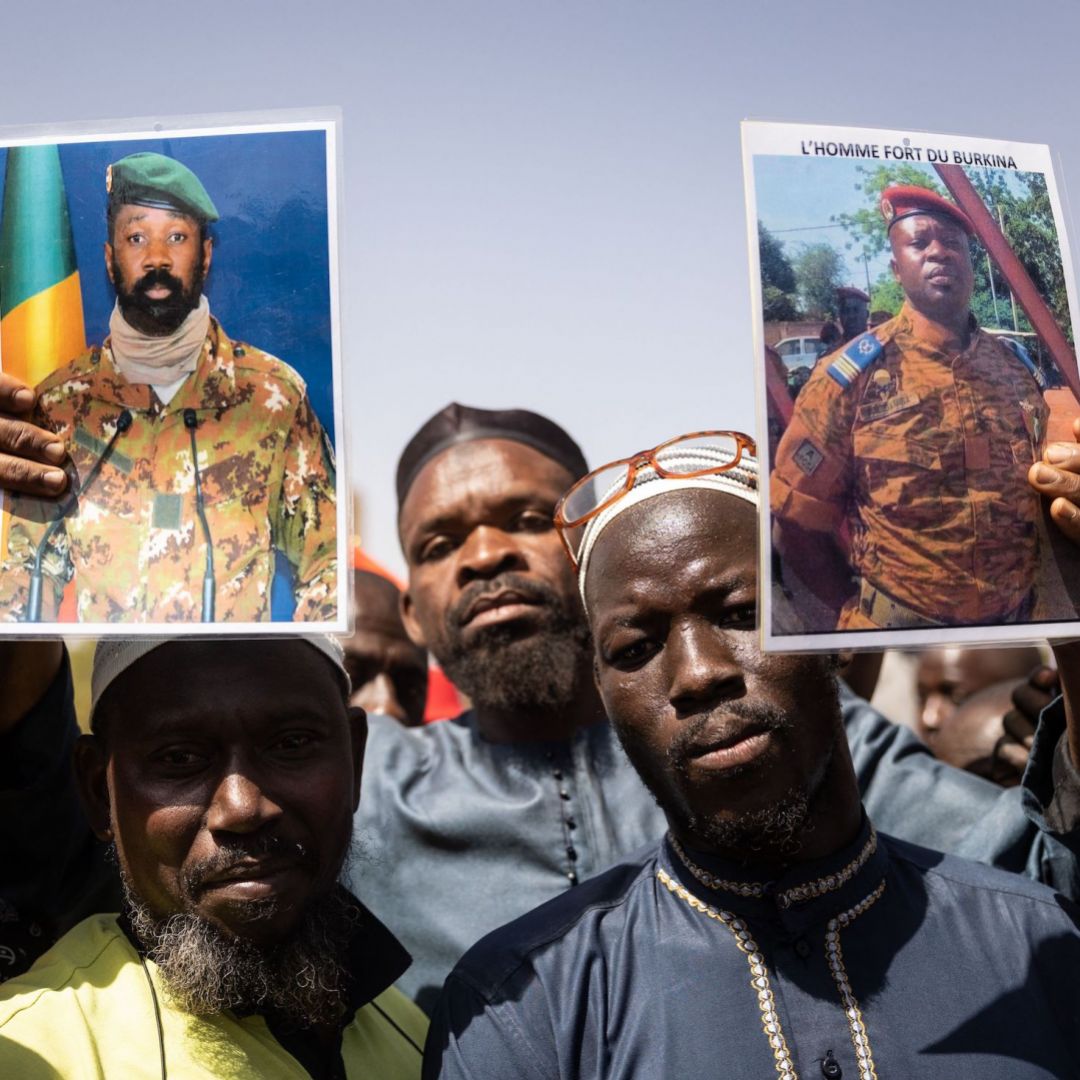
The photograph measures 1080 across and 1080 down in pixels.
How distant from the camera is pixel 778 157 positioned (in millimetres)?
2561

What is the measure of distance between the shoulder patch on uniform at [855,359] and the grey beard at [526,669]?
2168mm

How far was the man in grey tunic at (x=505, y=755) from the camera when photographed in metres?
4.04

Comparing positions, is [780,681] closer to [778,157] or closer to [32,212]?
[778,157]

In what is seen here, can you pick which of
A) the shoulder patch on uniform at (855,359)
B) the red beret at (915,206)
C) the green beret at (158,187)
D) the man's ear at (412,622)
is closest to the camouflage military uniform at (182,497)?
the green beret at (158,187)

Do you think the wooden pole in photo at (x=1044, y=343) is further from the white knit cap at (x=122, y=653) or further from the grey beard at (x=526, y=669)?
the grey beard at (x=526, y=669)

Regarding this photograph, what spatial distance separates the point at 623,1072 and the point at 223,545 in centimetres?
129

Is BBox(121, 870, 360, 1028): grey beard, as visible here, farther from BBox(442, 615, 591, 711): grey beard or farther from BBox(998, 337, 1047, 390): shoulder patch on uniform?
BBox(998, 337, 1047, 390): shoulder patch on uniform

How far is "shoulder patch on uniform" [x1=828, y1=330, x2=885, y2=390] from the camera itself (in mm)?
2535

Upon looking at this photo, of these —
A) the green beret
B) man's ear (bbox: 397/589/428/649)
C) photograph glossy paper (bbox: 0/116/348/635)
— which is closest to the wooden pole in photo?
photograph glossy paper (bbox: 0/116/348/635)

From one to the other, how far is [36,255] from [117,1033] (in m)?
1.59

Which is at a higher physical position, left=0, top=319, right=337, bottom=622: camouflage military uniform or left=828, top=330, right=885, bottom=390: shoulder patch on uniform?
left=828, top=330, right=885, bottom=390: shoulder patch on uniform

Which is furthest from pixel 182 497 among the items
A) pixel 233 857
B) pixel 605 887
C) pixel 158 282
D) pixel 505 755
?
pixel 505 755

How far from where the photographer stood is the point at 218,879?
9.29ft

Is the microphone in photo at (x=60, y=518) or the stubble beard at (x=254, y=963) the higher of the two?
the microphone in photo at (x=60, y=518)
